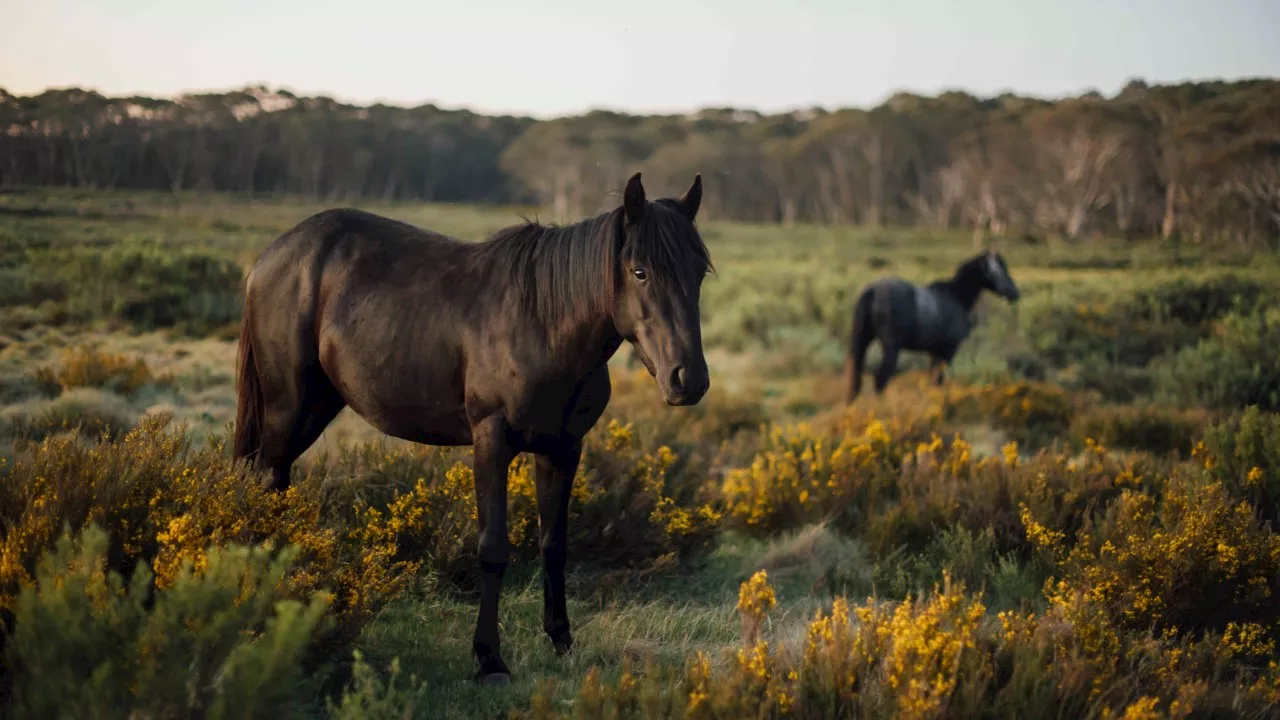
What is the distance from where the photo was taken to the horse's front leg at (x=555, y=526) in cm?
372

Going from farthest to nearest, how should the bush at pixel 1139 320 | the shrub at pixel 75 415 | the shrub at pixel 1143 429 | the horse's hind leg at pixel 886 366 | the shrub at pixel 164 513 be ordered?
the bush at pixel 1139 320 < the horse's hind leg at pixel 886 366 < the shrub at pixel 1143 429 < the shrub at pixel 75 415 < the shrub at pixel 164 513

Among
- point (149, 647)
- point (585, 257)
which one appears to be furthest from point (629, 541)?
point (149, 647)

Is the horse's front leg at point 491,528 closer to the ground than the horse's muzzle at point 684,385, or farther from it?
closer to the ground

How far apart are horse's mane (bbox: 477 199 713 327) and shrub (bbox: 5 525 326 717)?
1499mm

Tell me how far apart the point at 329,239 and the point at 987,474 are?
469 cm

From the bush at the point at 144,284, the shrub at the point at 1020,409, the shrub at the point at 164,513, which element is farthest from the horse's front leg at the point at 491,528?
the shrub at the point at 1020,409

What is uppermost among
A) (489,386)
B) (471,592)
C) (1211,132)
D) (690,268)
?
(1211,132)

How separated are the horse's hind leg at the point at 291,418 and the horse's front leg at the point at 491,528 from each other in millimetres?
1002

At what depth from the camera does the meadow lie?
2.56m

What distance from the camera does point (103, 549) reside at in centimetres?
241

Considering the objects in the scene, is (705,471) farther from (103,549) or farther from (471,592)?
(103,549)

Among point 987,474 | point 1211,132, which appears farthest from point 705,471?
point 1211,132

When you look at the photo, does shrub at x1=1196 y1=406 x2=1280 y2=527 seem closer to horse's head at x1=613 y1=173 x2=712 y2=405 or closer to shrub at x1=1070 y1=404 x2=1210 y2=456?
shrub at x1=1070 y1=404 x2=1210 y2=456

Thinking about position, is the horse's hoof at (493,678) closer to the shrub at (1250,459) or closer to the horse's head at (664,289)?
the horse's head at (664,289)
